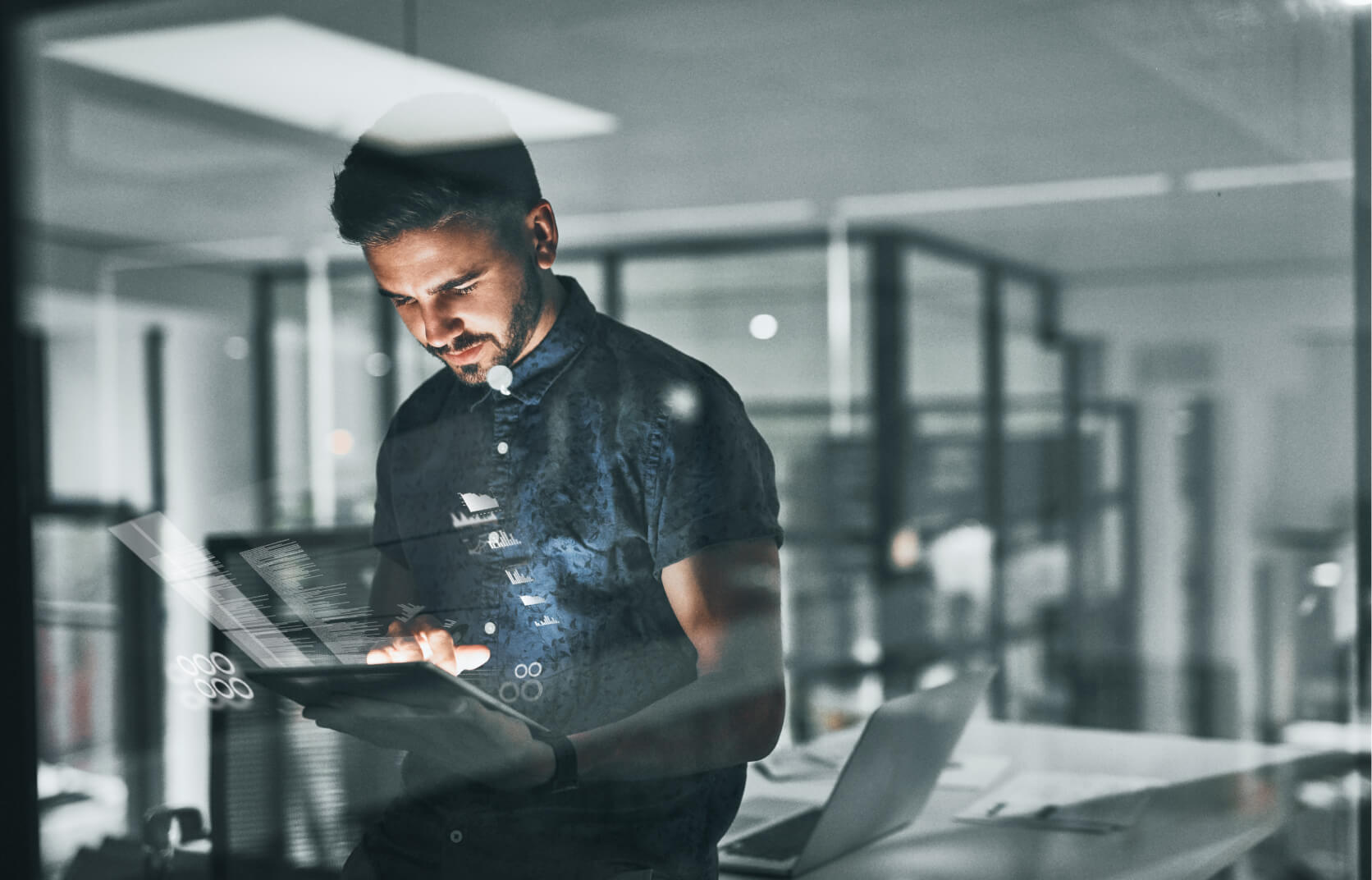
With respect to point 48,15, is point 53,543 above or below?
below

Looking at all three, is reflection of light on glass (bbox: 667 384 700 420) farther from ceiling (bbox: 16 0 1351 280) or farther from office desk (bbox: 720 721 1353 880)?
office desk (bbox: 720 721 1353 880)

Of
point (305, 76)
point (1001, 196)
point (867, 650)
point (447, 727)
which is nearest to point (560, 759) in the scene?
point (447, 727)

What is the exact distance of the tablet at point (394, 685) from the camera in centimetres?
121

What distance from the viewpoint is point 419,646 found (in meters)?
1.34

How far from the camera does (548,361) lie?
1.31 m

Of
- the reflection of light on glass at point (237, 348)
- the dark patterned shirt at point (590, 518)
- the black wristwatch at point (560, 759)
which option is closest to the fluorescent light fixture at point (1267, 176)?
the dark patterned shirt at point (590, 518)

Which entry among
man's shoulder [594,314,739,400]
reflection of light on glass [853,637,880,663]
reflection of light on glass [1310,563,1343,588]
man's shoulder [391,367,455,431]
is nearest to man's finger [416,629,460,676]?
A: man's shoulder [391,367,455,431]

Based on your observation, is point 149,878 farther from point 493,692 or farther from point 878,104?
point 878,104

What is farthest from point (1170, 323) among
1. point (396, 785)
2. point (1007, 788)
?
point (396, 785)

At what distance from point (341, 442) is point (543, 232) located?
376 mm

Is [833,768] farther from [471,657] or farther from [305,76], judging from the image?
[305,76]

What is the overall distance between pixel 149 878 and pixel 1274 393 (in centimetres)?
152

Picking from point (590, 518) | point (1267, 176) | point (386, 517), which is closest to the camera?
point (1267, 176)

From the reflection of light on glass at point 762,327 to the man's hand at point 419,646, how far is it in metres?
0.48
